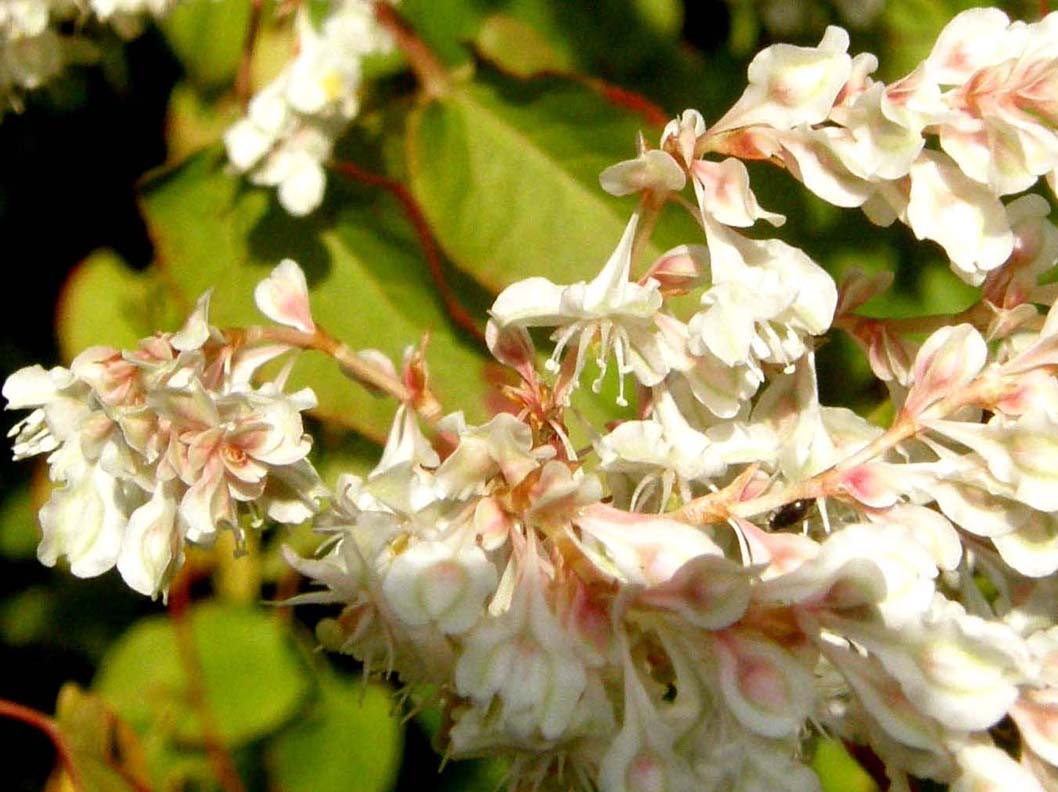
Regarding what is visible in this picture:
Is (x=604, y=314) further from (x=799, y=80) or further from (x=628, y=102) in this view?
(x=628, y=102)

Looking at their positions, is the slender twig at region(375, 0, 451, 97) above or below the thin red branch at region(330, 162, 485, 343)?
above

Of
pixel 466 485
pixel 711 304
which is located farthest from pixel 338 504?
pixel 711 304

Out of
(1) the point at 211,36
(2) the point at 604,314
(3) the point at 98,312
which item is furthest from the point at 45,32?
(2) the point at 604,314

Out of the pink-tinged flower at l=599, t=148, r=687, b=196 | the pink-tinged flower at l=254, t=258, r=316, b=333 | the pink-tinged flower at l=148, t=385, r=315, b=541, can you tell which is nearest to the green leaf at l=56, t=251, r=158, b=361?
the pink-tinged flower at l=254, t=258, r=316, b=333

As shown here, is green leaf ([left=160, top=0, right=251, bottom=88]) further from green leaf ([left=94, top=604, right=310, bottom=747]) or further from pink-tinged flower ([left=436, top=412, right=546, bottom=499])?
pink-tinged flower ([left=436, top=412, right=546, bottom=499])

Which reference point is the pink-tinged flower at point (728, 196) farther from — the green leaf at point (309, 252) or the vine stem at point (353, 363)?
the green leaf at point (309, 252)

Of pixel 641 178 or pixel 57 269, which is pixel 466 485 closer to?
pixel 641 178
